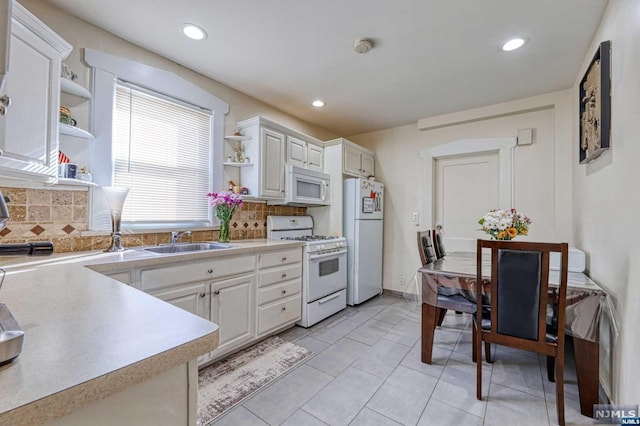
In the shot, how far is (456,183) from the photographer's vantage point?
373 centimetres

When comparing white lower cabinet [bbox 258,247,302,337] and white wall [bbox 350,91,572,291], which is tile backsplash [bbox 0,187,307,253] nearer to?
white lower cabinet [bbox 258,247,302,337]

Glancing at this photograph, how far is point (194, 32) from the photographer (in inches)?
82.6

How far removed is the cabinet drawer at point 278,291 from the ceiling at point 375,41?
205 cm

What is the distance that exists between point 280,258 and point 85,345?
6.95 feet

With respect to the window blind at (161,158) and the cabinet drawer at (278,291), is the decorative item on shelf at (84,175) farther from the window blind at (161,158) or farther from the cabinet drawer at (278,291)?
the cabinet drawer at (278,291)

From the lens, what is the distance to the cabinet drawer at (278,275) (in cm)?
250

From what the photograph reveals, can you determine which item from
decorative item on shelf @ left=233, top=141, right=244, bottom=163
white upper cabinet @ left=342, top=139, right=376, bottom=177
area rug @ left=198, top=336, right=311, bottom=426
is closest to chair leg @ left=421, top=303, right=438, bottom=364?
area rug @ left=198, top=336, right=311, bottom=426

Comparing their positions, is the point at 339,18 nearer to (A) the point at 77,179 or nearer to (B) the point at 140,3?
(B) the point at 140,3

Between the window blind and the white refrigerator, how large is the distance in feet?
5.70

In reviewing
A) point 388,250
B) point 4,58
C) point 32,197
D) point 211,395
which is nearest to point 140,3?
point 32,197

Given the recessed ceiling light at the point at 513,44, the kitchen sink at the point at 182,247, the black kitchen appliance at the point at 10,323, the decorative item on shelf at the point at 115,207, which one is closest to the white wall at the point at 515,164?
the recessed ceiling light at the point at 513,44

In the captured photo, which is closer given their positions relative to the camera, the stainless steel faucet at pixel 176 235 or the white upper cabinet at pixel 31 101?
the white upper cabinet at pixel 31 101

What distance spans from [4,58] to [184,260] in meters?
1.50

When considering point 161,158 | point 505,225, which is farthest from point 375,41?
point 161,158
